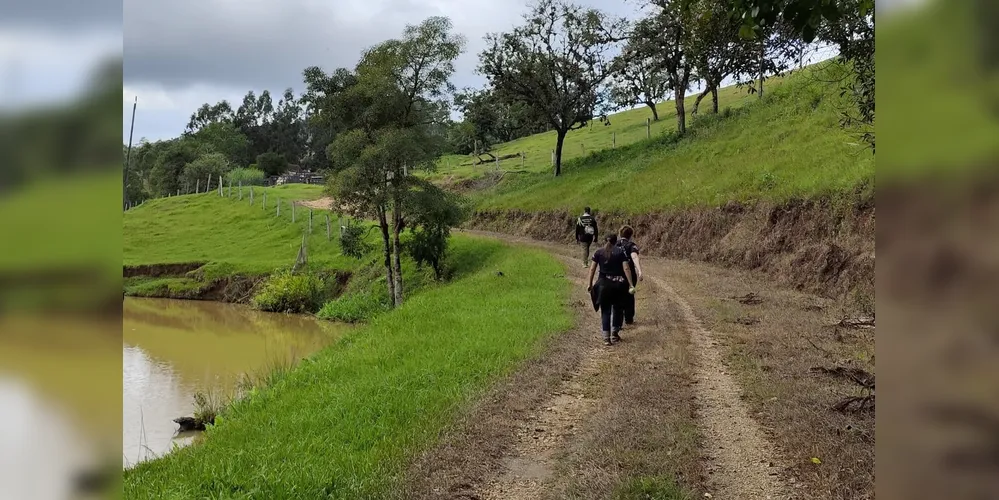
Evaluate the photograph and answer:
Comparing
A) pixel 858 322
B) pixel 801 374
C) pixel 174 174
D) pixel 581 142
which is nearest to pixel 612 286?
pixel 801 374

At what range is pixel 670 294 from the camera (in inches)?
602

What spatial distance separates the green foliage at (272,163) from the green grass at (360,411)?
79733 mm

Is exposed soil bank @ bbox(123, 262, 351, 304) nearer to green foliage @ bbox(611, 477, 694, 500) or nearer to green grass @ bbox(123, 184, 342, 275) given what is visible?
green grass @ bbox(123, 184, 342, 275)

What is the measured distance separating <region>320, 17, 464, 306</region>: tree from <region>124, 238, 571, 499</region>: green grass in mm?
9019

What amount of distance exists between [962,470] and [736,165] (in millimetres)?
27311

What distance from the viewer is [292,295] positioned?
3131 centimetres

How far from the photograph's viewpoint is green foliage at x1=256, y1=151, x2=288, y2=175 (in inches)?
3521

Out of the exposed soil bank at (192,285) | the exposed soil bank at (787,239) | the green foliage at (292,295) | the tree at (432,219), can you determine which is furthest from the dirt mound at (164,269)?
the exposed soil bank at (787,239)

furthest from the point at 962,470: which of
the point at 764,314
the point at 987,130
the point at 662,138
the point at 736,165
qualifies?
the point at 662,138

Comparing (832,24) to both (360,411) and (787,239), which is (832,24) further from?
(787,239)

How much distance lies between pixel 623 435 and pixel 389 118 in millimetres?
19673

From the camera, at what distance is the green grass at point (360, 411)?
19.4 ft

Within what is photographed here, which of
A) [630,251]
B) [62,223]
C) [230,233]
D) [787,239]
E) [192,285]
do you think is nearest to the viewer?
[62,223]

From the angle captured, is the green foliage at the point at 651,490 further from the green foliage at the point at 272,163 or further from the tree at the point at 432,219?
the green foliage at the point at 272,163
